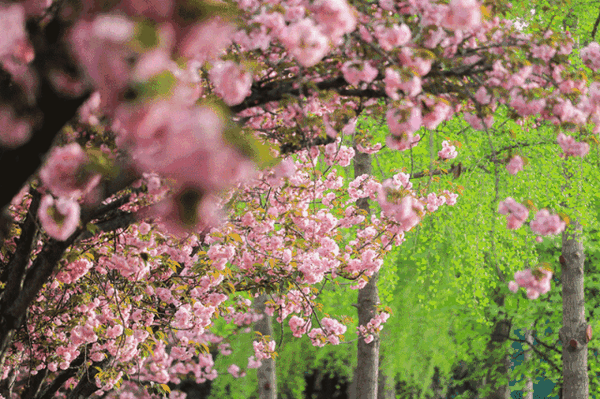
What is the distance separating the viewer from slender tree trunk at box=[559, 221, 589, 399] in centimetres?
922

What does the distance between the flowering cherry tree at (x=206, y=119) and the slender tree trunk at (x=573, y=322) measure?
405 centimetres

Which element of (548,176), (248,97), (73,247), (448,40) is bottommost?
(73,247)

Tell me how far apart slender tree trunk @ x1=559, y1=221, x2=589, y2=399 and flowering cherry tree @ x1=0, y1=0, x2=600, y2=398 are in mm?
4049

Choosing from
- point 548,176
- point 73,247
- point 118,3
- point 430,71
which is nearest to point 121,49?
point 118,3

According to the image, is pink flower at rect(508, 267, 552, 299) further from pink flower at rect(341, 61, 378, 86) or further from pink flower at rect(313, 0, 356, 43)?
pink flower at rect(313, 0, 356, 43)

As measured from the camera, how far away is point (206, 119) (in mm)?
1501

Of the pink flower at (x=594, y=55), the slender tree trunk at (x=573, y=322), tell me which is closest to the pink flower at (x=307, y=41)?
the pink flower at (x=594, y=55)

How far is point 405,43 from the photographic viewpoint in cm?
305

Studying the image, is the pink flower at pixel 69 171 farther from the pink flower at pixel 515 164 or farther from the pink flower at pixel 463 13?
the pink flower at pixel 515 164

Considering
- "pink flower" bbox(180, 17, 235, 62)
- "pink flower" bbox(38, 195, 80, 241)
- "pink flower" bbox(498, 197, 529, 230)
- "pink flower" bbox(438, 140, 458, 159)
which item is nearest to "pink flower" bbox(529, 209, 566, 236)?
"pink flower" bbox(498, 197, 529, 230)

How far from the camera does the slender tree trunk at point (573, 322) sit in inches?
363

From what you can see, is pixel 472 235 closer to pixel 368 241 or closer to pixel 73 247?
pixel 368 241

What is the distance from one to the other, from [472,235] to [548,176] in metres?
1.67

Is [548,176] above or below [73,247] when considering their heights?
above
